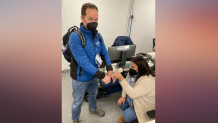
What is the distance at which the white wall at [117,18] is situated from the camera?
2.67 m

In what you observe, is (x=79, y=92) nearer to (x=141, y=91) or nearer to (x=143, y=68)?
(x=141, y=91)

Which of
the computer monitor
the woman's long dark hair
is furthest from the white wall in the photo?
the woman's long dark hair

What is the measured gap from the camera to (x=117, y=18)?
10.6ft

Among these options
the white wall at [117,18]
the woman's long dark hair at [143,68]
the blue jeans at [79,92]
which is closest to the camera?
the blue jeans at [79,92]

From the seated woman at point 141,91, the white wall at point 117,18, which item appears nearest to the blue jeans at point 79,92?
the seated woman at point 141,91

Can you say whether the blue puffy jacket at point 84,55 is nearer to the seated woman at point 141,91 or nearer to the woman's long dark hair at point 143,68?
the seated woman at point 141,91

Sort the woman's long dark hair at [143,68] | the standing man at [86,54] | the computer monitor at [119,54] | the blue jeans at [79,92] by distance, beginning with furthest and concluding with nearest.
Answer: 1. the computer monitor at [119,54]
2. the woman's long dark hair at [143,68]
3. the blue jeans at [79,92]
4. the standing man at [86,54]

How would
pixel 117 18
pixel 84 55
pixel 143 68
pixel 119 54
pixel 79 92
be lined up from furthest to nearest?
pixel 117 18
pixel 119 54
pixel 143 68
pixel 79 92
pixel 84 55

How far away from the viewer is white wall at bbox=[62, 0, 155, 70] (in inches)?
105

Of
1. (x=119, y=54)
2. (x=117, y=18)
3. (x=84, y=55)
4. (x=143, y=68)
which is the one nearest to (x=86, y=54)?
(x=84, y=55)

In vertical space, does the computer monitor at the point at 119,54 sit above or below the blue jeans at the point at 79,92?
above

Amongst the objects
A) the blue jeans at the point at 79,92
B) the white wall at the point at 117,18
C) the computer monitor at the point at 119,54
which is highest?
the white wall at the point at 117,18
